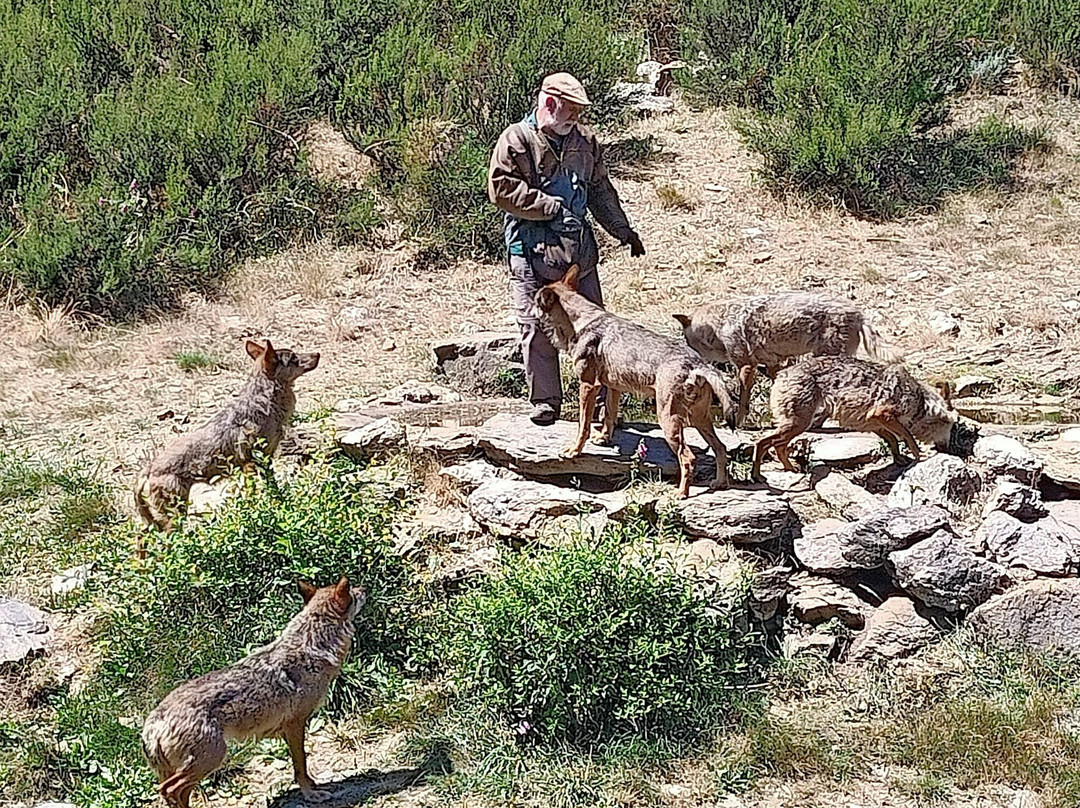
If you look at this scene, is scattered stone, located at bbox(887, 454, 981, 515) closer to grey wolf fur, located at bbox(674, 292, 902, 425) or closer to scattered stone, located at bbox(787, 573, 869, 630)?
scattered stone, located at bbox(787, 573, 869, 630)

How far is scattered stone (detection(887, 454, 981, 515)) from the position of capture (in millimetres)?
6938

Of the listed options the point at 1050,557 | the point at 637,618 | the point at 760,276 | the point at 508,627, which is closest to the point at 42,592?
the point at 508,627

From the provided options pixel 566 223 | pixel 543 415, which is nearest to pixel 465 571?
pixel 543 415

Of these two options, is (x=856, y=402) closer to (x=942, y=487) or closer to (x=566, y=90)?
(x=942, y=487)

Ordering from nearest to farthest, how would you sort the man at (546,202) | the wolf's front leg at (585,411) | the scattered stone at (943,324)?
1. the wolf's front leg at (585,411)
2. the man at (546,202)
3. the scattered stone at (943,324)

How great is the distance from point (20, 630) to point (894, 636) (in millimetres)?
4835

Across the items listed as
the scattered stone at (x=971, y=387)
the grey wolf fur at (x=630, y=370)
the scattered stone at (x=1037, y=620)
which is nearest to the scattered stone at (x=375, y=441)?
the grey wolf fur at (x=630, y=370)

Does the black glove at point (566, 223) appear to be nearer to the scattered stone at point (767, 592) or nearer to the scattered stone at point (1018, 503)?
the scattered stone at point (767, 592)

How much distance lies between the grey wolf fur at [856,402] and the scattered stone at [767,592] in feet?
3.46

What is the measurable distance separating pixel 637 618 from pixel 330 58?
13.0 metres

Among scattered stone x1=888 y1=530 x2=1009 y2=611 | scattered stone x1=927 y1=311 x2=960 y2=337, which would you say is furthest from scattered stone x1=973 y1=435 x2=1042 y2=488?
scattered stone x1=927 y1=311 x2=960 y2=337

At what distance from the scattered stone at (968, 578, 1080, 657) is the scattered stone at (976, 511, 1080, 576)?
0.17m

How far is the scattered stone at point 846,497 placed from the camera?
23.0 ft

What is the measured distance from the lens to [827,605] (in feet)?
21.1
